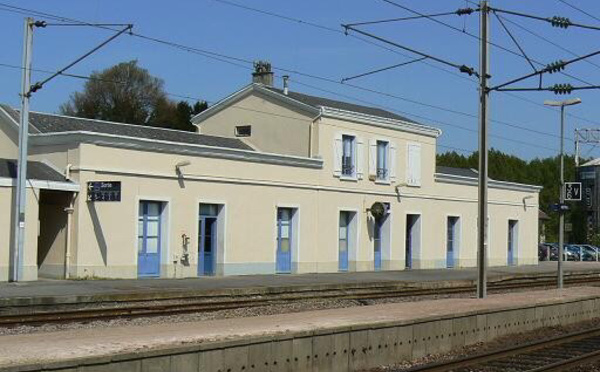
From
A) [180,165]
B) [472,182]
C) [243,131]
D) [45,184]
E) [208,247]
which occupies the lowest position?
[208,247]

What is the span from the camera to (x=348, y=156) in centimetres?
3888

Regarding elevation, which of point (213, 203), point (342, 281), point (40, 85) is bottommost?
point (342, 281)

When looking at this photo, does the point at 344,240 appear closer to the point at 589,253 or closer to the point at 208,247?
the point at 208,247

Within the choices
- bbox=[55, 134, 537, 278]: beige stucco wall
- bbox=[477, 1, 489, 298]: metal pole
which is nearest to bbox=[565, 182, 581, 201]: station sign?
bbox=[477, 1, 489, 298]: metal pole

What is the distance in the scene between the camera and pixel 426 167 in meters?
43.6

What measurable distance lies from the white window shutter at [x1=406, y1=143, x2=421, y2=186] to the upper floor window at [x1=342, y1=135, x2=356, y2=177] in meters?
4.17

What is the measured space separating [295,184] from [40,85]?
489 inches

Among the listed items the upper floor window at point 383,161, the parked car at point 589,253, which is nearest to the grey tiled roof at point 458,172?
the upper floor window at point 383,161

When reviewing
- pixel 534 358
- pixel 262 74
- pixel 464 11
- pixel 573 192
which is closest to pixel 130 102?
pixel 262 74

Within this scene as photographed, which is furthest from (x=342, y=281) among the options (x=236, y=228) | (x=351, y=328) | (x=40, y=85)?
(x=351, y=328)

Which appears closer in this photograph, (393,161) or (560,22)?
(560,22)

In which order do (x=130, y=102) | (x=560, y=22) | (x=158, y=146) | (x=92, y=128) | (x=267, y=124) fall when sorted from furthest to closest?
1. (x=130, y=102)
2. (x=267, y=124)
3. (x=92, y=128)
4. (x=158, y=146)
5. (x=560, y=22)

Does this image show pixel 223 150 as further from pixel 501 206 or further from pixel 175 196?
pixel 501 206

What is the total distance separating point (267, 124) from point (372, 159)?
498 centimetres
